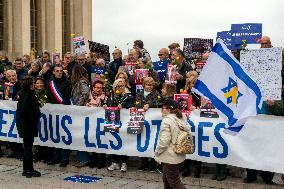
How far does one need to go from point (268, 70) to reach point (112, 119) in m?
3.38

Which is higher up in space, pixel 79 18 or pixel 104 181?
pixel 79 18

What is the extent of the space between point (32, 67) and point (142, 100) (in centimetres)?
398

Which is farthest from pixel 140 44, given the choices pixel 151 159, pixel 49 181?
pixel 49 181

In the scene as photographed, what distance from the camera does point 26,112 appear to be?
33.7 feet

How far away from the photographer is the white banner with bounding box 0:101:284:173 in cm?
892

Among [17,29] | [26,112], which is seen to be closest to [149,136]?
[26,112]

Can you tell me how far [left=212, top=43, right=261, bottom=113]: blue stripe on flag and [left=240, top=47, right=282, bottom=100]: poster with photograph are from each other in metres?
0.92

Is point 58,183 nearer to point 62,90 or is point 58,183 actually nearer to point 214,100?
point 62,90

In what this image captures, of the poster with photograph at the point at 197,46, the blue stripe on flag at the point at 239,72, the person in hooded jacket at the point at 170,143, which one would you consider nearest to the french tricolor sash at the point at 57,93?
the poster with photograph at the point at 197,46

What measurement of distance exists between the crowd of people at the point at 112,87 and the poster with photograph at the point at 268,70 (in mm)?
305

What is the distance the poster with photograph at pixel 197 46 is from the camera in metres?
11.8

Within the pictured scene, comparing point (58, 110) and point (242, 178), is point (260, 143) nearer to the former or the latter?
point (242, 178)

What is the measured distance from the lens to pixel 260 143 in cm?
898

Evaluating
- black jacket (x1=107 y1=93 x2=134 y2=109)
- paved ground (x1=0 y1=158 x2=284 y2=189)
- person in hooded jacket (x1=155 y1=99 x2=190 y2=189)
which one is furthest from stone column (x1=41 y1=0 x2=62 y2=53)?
person in hooded jacket (x1=155 y1=99 x2=190 y2=189)
